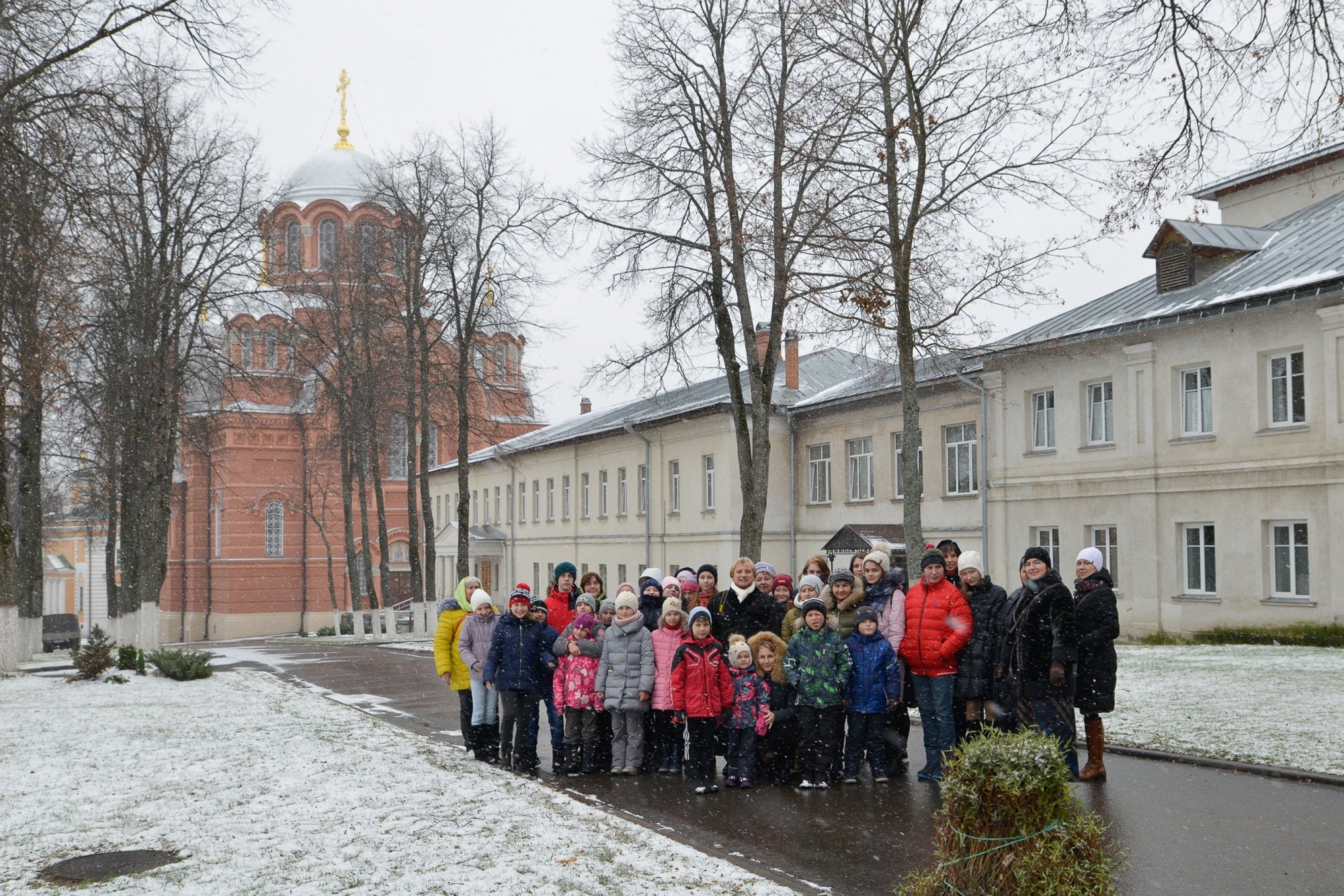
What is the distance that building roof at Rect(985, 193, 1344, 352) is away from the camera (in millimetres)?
20859

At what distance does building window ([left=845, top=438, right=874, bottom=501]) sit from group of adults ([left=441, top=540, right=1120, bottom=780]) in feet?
71.8

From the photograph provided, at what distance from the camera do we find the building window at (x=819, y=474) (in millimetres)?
33656

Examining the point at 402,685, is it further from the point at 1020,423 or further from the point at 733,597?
the point at 1020,423

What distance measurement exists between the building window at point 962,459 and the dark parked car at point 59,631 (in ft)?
91.2

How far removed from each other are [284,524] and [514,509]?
1469 cm

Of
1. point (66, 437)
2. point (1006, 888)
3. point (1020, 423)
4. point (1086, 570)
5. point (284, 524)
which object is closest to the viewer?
point (1006, 888)

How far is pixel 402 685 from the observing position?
1836 cm

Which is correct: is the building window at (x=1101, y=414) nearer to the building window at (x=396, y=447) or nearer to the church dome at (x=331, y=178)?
the building window at (x=396, y=447)

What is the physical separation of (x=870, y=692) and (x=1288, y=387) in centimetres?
1573

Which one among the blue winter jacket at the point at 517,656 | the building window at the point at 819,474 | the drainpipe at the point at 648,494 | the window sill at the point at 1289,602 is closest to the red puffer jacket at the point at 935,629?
the blue winter jacket at the point at 517,656

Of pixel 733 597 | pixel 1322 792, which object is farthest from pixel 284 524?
pixel 1322 792

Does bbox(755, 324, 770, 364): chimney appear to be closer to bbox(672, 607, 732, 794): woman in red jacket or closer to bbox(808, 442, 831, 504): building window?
bbox(808, 442, 831, 504): building window

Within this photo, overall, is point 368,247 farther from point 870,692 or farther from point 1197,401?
point 870,692

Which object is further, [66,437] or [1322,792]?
[66,437]
